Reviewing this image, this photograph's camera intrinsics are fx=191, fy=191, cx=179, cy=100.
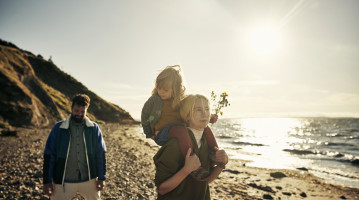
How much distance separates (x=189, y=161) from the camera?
171 cm

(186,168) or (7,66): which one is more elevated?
(7,66)

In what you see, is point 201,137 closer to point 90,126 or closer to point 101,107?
point 90,126

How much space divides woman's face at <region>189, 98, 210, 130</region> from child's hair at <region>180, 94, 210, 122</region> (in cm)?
4

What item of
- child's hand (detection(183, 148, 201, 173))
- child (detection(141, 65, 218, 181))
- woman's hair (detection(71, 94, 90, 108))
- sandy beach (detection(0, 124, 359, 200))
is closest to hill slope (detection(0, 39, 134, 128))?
sandy beach (detection(0, 124, 359, 200))

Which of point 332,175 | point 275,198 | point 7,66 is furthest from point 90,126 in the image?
point 7,66

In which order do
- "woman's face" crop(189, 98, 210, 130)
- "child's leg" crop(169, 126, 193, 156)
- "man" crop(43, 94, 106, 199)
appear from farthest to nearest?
1. "man" crop(43, 94, 106, 199)
2. "woman's face" crop(189, 98, 210, 130)
3. "child's leg" crop(169, 126, 193, 156)

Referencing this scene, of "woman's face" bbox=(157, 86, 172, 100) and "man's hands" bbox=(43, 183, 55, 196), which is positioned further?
"man's hands" bbox=(43, 183, 55, 196)

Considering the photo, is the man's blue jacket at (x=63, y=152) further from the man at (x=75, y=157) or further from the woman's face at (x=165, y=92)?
the woman's face at (x=165, y=92)

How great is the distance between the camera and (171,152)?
1787mm

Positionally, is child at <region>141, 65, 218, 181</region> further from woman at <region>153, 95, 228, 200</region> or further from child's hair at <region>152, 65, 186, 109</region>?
woman at <region>153, 95, 228, 200</region>

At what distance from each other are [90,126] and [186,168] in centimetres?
279

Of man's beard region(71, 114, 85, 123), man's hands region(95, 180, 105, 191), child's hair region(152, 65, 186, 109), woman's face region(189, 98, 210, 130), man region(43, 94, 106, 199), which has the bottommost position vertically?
man's hands region(95, 180, 105, 191)

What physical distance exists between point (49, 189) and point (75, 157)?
0.64 metres

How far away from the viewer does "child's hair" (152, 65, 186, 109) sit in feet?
7.29
